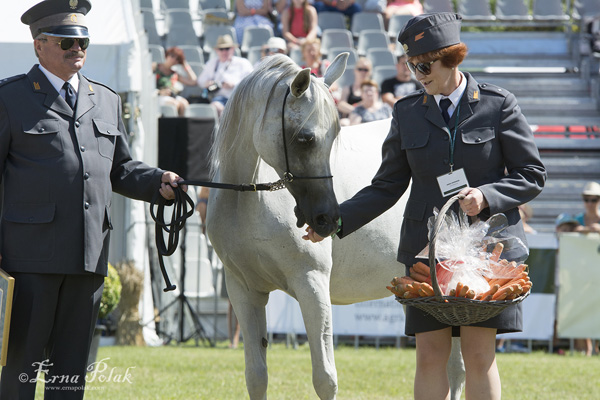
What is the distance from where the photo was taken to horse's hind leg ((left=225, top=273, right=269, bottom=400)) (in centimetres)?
463

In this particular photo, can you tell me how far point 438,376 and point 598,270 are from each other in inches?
250

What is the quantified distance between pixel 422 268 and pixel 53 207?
1632 millimetres

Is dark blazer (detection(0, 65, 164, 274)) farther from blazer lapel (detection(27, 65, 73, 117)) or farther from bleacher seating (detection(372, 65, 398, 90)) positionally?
bleacher seating (detection(372, 65, 398, 90))

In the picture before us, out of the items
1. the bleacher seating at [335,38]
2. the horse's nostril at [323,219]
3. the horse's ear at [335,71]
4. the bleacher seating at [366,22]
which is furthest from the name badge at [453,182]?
→ the bleacher seating at [366,22]

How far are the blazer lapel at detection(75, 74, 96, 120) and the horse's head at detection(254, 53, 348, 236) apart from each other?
839 millimetres

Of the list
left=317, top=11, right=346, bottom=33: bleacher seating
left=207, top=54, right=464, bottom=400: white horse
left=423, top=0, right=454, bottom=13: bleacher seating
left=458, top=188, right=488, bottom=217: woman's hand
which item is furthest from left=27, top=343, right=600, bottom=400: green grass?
left=423, top=0, right=454, bottom=13: bleacher seating

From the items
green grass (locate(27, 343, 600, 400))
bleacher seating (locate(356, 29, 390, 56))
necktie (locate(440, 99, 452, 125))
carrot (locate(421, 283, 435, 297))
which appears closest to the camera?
carrot (locate(421, 283, 435, 297))

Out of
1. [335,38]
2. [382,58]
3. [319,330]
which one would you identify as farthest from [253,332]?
[335,38]

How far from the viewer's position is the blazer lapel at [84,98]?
3941mm

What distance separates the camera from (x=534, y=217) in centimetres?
1317

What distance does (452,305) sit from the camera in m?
3.30

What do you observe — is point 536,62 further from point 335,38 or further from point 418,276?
point 418,276

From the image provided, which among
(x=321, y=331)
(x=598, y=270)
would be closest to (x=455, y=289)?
(x=321, y=331)

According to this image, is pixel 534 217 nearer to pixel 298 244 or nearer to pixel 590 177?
pixel 590 177
